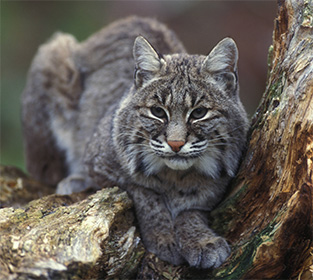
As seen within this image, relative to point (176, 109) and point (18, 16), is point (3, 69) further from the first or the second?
point (176, 109)

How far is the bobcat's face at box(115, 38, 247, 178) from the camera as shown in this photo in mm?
3949

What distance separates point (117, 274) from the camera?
380cm

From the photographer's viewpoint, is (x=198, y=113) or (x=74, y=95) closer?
(x=198, y=113)

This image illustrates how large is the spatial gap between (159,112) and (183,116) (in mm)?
230

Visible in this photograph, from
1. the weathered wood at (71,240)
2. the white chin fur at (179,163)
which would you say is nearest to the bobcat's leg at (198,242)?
the weathered wood at (71,240)

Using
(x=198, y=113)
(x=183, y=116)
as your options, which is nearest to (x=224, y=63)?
(x=198, y=113)

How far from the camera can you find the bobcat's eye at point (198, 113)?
4.02 metres

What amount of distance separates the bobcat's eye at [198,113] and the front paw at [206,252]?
1014 mm

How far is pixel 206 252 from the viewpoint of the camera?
12.8ft

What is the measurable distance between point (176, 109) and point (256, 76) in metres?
6.00

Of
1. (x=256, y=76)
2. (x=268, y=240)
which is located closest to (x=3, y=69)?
(x=256, y=76)

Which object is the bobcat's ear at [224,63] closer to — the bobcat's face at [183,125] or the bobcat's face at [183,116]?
the bobcat's face at [183,116]

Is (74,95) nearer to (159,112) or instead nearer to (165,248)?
(159,112)

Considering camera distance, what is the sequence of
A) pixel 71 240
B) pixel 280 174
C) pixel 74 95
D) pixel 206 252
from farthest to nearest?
1. pixel 74 95
2. pixel 206 252
3. pixel 280 174
4. pixel 71 240
